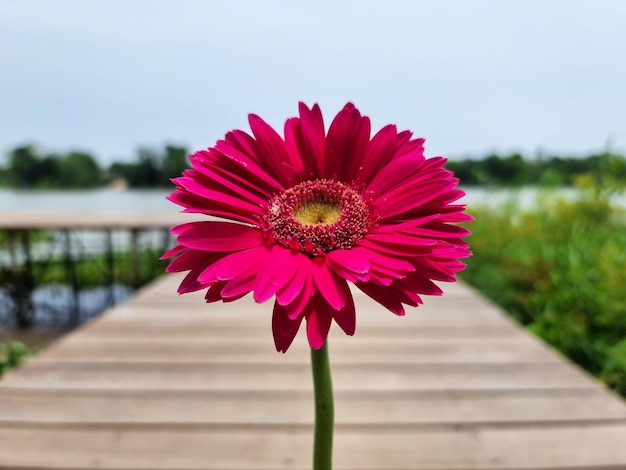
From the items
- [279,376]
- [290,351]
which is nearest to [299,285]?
[279,376]

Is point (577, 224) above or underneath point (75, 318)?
above

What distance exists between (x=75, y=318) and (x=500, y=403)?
7063 mm

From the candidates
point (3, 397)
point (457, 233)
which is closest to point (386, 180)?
point (457, 233)

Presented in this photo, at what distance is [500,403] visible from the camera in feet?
4.70

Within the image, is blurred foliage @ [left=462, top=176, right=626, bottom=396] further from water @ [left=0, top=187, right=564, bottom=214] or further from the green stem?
water @ [left=0, top=187, right=564, bottom=214]

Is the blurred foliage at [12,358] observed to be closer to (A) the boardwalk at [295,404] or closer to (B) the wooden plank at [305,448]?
(A) the boardwalk at [295,404]

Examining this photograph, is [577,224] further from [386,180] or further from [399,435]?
[386,180]

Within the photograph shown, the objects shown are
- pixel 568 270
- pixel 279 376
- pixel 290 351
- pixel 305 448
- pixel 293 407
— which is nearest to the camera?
pixel 305 448

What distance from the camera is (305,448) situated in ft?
3.94

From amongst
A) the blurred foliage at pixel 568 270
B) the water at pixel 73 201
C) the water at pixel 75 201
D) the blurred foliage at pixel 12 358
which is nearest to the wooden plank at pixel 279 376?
the blurred foliage at pixel 568 270

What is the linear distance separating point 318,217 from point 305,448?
35.8 inches

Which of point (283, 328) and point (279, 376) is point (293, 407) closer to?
point (279, 376)

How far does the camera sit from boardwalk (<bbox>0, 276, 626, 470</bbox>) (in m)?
1.16

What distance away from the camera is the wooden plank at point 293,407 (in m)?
1.33
